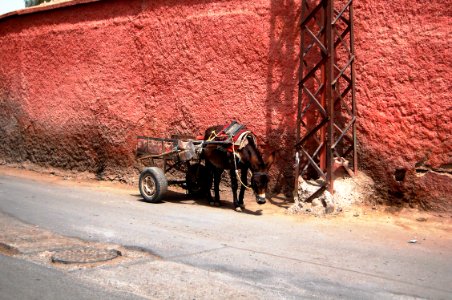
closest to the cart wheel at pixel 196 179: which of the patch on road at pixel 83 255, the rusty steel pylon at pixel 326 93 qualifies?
the rusty steel pylon at pixel 326 93

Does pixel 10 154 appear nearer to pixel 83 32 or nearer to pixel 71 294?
pixel 83 32

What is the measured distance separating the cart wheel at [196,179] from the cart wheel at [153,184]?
0.67 m

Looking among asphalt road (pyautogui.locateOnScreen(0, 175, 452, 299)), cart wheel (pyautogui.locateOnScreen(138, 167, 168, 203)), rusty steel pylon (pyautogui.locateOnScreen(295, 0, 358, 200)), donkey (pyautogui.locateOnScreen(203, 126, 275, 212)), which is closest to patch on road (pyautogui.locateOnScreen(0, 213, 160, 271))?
asphalt road (pyautogui.locateOnScreen(0, 175, 452, 299))

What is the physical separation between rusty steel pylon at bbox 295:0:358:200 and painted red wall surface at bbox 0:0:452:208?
0.27 metres

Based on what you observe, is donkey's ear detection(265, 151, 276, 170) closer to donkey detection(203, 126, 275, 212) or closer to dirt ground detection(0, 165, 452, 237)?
donkey detection(203, 126, 275, 212)

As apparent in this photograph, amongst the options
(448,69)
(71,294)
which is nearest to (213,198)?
(448,69)

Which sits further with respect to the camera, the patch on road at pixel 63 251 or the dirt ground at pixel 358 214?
the dirt ground at pixel 358 214

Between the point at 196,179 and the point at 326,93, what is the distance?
3298 millimetres

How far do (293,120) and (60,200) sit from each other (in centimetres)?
505

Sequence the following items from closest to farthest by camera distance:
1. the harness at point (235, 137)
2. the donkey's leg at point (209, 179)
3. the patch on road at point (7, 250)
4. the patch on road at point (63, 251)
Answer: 1. the patch on road at point (63, 251)
2. the patch on road at point (7, 250)
3. the harness at point (235, 137)
4. the donkey's leg at point (209, 179)

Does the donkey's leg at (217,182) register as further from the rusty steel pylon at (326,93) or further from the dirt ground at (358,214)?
the rusty steel pylon at (326,93)

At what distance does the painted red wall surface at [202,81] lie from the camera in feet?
31.2

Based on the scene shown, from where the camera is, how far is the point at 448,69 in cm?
923

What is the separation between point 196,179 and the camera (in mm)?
11336
